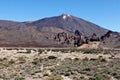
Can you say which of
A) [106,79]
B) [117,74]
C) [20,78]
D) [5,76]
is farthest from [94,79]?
[5,76]

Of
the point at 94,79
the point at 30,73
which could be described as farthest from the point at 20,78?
the point at 94,79

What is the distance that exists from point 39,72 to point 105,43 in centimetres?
17430

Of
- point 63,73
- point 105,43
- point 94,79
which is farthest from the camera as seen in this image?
point 105,43

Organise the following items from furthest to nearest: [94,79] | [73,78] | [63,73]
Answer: [63,73]
[73,78]
[94,79]

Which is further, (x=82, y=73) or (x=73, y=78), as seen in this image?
(x=82, y=73)

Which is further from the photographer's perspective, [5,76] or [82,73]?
[82,73]

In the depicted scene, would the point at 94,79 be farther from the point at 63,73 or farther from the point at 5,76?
the point at 5,76

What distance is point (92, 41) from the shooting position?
185m

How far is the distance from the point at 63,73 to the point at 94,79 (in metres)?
4.09

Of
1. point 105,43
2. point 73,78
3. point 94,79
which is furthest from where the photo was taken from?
point 105,43

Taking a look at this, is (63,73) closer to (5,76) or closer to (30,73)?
(30,73)

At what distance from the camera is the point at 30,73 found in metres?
26.9

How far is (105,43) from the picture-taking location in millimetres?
199375

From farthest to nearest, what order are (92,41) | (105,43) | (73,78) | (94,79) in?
(105,43) → (92,41) → (73,78) → (94,79)
